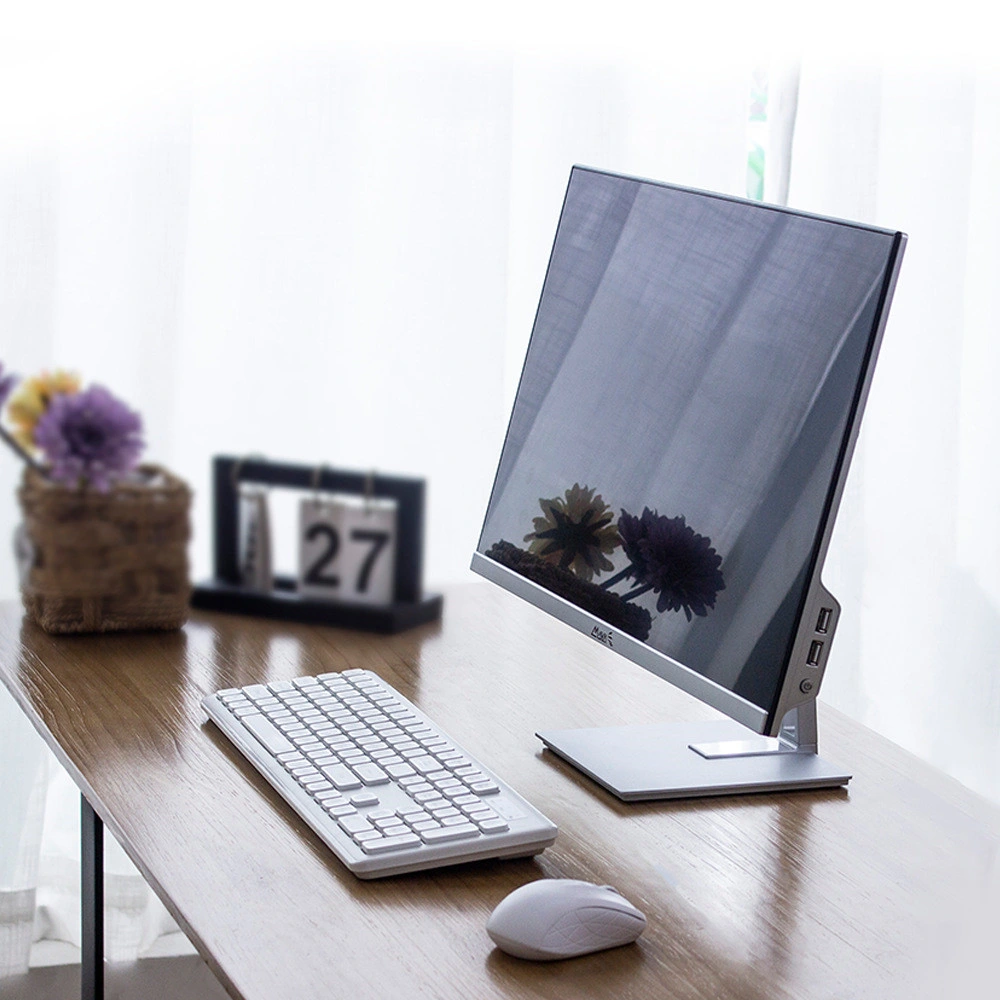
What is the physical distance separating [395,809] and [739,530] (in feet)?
1.00

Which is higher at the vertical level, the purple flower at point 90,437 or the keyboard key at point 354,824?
the purple flower at point 90,437

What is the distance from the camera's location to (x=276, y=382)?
1.91 meters

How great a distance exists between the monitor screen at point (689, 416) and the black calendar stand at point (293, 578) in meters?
0.15

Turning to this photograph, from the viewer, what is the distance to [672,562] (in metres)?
1.10

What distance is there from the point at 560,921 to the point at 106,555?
724mm

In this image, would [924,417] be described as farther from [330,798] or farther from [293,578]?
[330,798]

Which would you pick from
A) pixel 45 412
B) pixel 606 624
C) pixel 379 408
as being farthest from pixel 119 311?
pixel 606 624

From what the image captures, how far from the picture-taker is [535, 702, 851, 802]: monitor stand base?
3.64 ft

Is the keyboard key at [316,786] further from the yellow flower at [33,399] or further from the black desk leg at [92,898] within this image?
the yellow flower at [33,399]

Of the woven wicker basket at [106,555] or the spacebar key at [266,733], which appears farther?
the woven wicker basket at [106,555]

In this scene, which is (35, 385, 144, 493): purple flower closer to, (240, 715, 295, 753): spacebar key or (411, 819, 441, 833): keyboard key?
(240, 715, 295, 753): spacebar key

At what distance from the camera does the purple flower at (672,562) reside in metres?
1.07

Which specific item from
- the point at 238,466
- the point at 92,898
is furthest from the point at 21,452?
the point at 92,898

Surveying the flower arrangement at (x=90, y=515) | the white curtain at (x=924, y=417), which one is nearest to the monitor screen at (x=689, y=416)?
the flower arrangement at (x=90, y=515)
